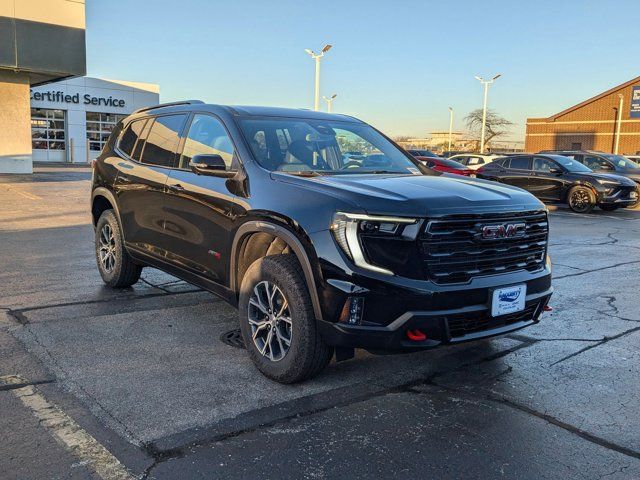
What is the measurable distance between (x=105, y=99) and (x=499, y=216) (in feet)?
128

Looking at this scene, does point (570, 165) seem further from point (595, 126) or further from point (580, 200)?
point (595, 126)

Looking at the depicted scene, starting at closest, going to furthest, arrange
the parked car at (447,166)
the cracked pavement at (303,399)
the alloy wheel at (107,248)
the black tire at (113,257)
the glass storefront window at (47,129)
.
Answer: the cracked pavement at (303,399)
the black tire at (113,257)
the alloy wheel at (107,248)
the parked car at (447,166)
the glass storefront window at (47,129)

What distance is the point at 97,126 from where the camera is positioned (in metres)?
38.9

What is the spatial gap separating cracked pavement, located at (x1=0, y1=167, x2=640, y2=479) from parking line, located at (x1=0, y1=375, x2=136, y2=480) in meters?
0.03

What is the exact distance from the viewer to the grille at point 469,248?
11.2 feet

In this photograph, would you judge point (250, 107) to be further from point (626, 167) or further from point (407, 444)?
point (626, 167)

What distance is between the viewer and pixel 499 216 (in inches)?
145

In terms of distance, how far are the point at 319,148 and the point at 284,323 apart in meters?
1.58

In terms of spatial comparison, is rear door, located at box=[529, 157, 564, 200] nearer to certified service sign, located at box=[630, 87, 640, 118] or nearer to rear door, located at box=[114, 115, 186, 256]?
rear door, located at box=[114, 115, 186, 256]

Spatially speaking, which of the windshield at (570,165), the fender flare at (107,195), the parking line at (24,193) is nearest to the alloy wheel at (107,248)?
the fender flare at (107,195)

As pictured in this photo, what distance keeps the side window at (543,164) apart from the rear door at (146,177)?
14.1 meters

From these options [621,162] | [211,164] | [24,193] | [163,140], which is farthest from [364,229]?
[621,162]

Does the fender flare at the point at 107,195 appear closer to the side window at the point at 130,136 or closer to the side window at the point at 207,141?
the side window at the point at 130,136

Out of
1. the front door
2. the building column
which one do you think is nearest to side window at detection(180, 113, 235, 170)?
the front door
